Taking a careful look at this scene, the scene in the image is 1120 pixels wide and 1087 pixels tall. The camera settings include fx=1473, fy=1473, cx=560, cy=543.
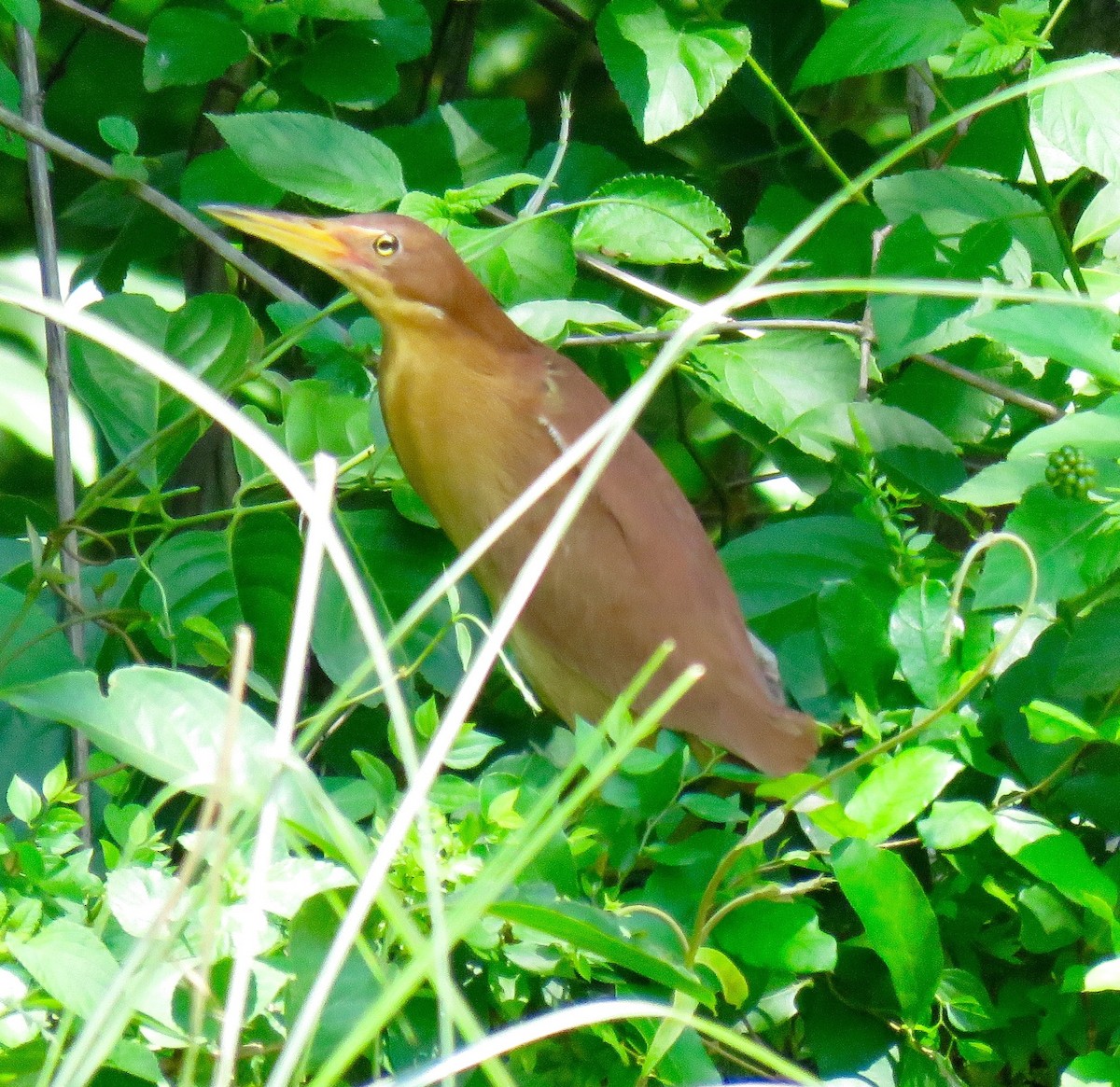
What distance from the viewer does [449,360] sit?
1.66 meters

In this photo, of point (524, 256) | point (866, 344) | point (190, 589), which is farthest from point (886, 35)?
point (190, 589)

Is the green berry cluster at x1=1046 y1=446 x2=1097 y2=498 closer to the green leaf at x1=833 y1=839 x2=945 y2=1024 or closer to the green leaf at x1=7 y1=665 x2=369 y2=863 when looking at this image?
the green leaf at x1=833 y1=839 x2=945 y2=1024

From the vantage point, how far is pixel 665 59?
1.57 meters

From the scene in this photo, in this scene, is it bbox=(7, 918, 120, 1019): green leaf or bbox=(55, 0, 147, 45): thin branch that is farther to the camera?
bbox=(55, 0, 147, 45): thin branch

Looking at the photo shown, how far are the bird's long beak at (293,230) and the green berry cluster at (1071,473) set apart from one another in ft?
2.51

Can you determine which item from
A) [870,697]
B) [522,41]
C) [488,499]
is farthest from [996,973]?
[522,41]

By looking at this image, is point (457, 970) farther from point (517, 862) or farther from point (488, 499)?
point (488, 499)

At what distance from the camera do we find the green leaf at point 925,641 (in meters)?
1.09

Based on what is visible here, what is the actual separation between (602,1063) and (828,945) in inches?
6.4

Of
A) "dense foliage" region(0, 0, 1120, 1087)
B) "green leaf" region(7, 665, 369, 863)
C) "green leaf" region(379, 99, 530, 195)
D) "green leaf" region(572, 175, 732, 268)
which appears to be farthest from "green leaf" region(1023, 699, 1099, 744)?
"green leaf" region(379, 99, 530, 195)

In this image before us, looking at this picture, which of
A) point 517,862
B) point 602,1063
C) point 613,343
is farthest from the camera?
point 613,343

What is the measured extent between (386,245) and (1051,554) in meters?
0.76

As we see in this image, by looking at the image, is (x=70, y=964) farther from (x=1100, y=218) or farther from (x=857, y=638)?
(x=1100, y=218)

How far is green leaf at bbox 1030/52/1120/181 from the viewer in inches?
52.3
